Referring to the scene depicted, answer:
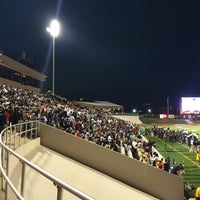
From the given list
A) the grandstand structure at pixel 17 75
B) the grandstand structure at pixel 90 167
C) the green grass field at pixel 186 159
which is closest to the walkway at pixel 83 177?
the grandstand structure at pixel 90 167

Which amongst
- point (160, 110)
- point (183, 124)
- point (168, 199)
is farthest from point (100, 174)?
point (160, 110)

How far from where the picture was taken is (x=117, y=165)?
559 inches

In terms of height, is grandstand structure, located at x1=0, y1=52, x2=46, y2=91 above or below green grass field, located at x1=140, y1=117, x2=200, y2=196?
above

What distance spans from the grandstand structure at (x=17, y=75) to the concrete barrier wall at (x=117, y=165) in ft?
103

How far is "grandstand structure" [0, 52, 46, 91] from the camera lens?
47250 mm

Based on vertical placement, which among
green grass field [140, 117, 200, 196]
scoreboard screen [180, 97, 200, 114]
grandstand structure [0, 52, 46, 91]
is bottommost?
green grass field [140, 117, 200, 196]

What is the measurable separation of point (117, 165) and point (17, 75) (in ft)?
141

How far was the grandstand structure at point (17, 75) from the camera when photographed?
47.2 m

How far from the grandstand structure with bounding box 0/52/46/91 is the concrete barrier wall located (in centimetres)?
3127

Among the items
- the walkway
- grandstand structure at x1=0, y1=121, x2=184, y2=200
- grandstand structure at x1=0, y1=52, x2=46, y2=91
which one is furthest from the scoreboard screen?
the walkway

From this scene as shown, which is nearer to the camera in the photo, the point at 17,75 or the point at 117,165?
the point at 117,165

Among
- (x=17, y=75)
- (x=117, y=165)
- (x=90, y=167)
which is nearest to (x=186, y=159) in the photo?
(x=90, y=167)

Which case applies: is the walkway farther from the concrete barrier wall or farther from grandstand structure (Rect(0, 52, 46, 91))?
grandstand structure (Rect(0, 52, 46, 91))

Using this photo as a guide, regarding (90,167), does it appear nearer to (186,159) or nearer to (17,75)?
(186,159)
